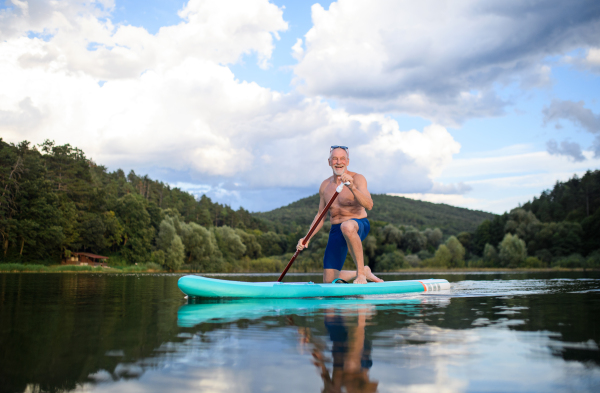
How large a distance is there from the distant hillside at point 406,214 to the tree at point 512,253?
4936 cm

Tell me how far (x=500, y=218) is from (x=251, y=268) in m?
38.2

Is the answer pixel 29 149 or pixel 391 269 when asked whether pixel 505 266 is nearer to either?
pixel 391 269

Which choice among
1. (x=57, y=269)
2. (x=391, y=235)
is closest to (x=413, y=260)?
(x=391, y=235)

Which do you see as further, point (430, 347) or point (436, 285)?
point (436, 285)

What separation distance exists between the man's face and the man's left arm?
0.94 feet

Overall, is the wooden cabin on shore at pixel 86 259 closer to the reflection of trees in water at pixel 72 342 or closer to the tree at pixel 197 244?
the tree at pixel 197 244

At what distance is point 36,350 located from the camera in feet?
10.4

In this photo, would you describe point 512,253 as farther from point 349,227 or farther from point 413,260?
point 349,227

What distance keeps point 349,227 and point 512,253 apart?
50400 mm

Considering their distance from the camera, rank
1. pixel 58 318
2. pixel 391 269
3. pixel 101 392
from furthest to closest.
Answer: pixel 391 269
pixel 58 318
pixel 101 392

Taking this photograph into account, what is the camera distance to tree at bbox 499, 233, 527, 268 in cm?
5234

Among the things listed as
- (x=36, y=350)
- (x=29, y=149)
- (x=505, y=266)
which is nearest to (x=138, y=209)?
(x=29, y=149)

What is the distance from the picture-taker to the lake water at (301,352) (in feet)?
7.80

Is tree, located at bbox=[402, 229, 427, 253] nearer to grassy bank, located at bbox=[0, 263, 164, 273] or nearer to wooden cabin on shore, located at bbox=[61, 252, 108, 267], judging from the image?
grassy bank, located at bbox=[0, 263, 164, 273]
